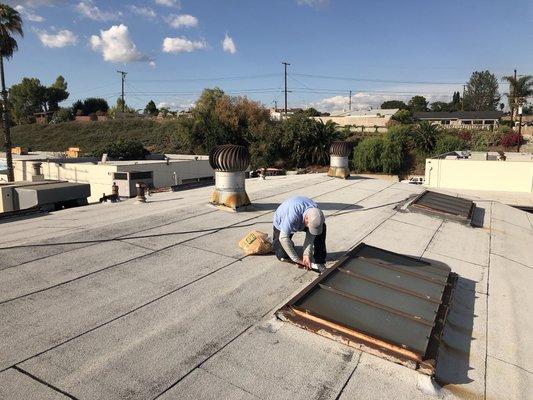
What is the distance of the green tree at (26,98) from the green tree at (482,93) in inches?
4014

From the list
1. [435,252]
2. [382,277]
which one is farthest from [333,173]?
[382,277]

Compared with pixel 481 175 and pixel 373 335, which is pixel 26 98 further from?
pixel 373 335

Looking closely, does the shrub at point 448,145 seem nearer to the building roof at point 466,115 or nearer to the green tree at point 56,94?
the building roof at point 466,115

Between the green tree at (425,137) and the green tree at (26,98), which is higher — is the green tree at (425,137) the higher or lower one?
the lower one

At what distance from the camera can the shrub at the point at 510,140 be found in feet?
140

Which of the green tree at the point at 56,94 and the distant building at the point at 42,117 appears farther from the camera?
the green tree at the point at 56,94

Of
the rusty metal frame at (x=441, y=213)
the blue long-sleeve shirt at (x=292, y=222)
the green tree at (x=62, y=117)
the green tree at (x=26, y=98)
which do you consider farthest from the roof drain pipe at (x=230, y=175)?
the green tree at (x=26, y=98)

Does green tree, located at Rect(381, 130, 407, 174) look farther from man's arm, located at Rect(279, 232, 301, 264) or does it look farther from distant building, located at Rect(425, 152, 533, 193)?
man's arm, located at Rect(279, 232, 301, 264)

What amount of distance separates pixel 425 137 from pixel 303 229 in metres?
37.8

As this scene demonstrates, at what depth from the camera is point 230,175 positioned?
34.5 ft

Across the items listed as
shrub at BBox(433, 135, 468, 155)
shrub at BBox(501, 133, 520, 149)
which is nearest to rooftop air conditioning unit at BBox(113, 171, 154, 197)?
shrub at BBox(433, 135, 468, 155)

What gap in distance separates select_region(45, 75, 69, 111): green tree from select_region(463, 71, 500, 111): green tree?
325 feet

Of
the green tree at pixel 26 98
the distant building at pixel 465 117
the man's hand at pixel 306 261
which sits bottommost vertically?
the man's hand at pixel 306 261

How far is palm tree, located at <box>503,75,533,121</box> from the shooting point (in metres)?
48.2
